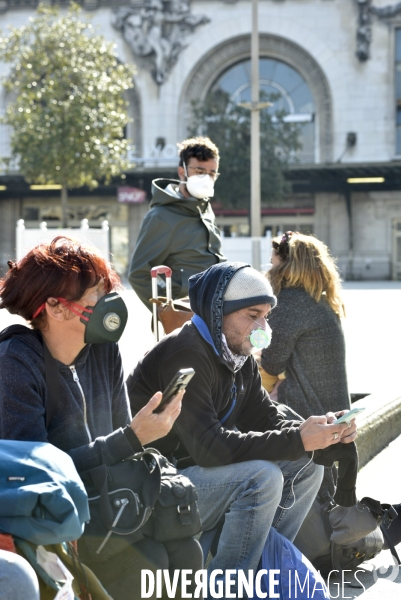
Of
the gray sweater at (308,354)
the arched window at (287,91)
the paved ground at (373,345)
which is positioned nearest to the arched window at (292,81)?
the arched window at (287,91)

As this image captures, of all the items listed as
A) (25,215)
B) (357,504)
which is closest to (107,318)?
(357,504)

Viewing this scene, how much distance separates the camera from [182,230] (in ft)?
19.7

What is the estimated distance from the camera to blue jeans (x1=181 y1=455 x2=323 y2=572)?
3449 mm

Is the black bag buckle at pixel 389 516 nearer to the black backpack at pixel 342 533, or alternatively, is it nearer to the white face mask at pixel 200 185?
the black backpack at pixel 342 533

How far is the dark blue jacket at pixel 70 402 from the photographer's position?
2793 mm

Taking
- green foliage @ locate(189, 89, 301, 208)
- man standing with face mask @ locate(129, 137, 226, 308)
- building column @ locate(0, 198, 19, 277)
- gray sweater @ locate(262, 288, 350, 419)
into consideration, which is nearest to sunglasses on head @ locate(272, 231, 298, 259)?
gray sweater @ locate(262, 288, 350, 419)

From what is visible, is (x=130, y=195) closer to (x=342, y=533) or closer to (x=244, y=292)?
(x=342, y=533)

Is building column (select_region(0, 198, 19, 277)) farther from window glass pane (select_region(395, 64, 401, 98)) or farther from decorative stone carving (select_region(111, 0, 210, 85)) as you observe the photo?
window glass pane (select_region(395, 64, 401, 98))

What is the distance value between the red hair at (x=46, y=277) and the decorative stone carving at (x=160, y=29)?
38.4 m

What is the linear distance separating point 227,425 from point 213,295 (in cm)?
54

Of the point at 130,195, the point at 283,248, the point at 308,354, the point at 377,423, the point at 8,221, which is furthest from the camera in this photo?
the point at 8,221

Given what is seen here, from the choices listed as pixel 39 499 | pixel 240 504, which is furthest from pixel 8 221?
pixel 39 499

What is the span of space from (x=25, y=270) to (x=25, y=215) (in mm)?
→ 40394

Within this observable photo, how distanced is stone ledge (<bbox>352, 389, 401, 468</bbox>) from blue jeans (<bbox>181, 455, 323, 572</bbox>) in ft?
7.90
